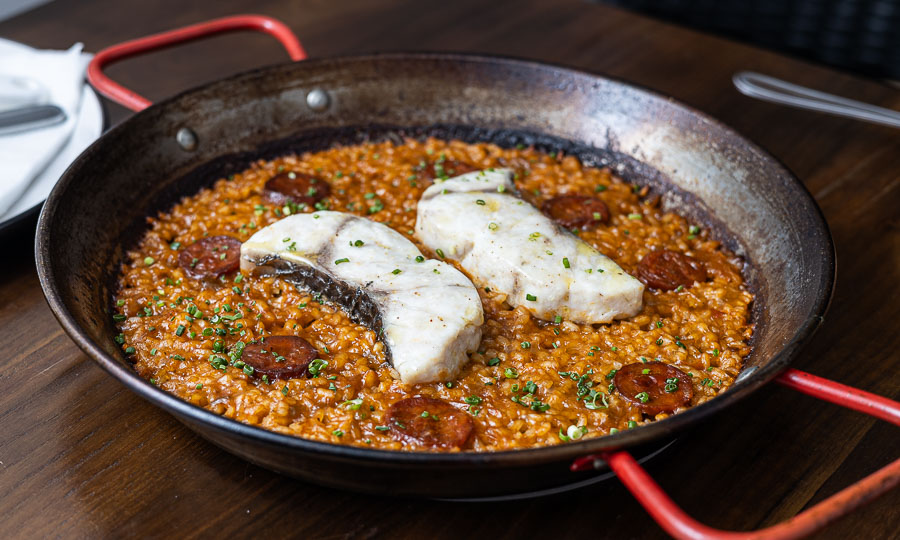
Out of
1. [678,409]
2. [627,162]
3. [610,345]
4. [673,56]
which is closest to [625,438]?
[678,409]

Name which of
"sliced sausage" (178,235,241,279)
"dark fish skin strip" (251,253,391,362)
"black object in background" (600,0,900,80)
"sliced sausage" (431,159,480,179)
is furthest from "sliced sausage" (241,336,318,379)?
"black object in background" (600,0,900,80)

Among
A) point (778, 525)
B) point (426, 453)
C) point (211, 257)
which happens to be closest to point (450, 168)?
point (211, 257)

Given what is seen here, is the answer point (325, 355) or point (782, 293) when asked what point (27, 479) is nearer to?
point (325, 355)

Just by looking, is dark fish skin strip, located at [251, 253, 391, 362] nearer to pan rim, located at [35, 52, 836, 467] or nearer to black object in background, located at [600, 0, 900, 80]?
pan rim, located at [35, 52, 836, 467]

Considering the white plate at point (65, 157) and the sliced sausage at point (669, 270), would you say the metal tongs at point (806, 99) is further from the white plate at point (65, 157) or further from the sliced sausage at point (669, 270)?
the white plate at point (65, 157)

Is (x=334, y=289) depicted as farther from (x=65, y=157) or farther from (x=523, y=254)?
(x=65, y=157)
